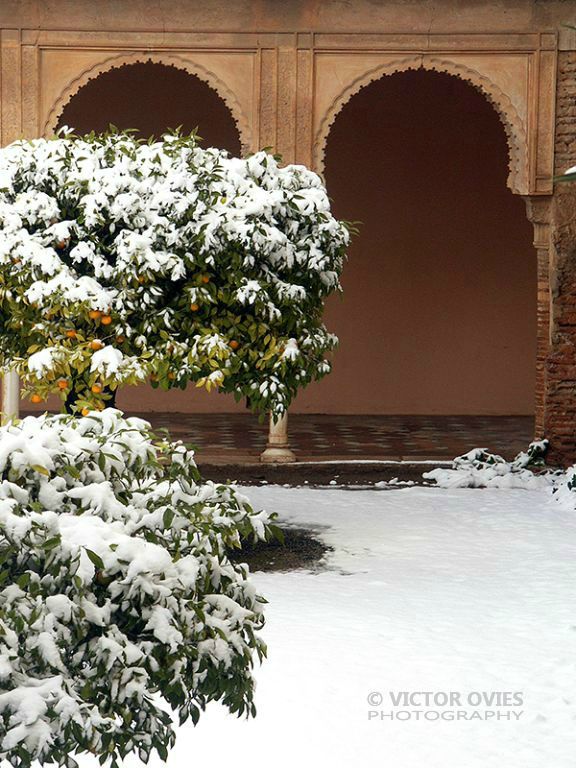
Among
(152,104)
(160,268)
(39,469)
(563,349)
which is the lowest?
(39,469)

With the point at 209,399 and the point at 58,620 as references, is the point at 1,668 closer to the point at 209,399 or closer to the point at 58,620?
the point at 58,620

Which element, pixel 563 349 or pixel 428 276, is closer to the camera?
pixel 563 349

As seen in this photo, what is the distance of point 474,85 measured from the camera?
11273mm

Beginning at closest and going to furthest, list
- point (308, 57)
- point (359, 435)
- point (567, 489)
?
point (567, 489), point (308, 57), point (359, 435)

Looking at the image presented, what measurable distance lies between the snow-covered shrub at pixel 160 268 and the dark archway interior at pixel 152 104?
694cm

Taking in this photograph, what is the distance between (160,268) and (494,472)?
441 centimetres

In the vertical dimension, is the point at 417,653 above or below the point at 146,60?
below

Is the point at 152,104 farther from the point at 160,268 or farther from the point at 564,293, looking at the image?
the point at 160,268

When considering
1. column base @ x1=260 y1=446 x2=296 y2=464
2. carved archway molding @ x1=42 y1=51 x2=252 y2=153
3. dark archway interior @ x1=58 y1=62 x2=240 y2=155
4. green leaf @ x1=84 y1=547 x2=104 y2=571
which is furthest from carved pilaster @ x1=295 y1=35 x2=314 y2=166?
green leaf @ x1=84 y1=547 x2=104 y2=571

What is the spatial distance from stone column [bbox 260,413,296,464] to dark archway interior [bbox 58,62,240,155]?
4.51m

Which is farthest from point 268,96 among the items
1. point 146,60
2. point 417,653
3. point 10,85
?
point 417,653

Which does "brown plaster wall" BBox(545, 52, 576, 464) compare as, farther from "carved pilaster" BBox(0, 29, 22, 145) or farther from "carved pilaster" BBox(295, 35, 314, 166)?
"carved pilaster" BBox(0, 29, 22, 145)

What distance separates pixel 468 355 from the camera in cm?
1494

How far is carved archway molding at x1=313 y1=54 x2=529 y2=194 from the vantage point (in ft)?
36.9
